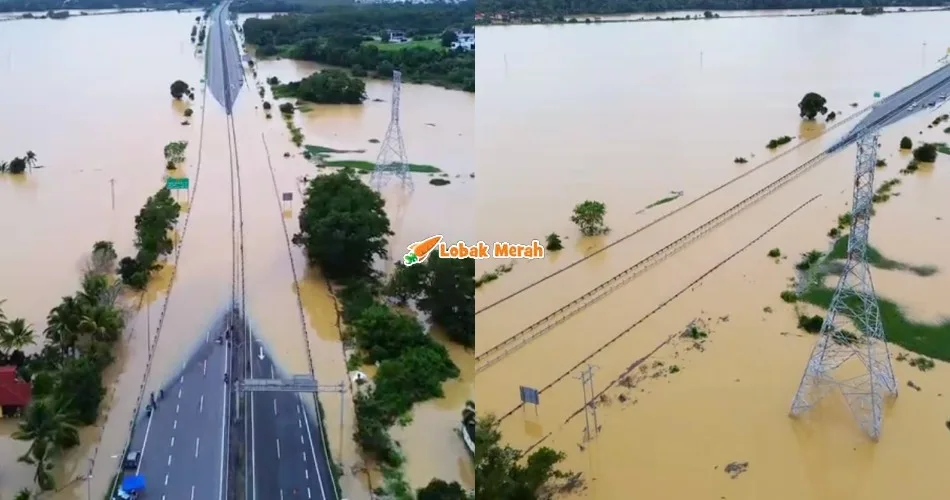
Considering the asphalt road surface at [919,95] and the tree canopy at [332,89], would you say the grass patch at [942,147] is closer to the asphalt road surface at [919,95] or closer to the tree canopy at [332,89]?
the asphalt road surface at [919,95]

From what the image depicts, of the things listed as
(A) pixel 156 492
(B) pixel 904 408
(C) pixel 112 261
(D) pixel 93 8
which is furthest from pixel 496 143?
(D) pixel 93 8

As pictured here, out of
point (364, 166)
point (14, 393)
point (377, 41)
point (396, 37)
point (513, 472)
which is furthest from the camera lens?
point (396, 37)

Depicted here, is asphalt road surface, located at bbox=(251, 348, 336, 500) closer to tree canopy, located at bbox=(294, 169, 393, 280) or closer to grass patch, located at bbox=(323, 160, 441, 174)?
tree canopy, located at bbox=(294, 169, 393, 280)

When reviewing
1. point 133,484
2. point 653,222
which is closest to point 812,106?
point 653,222

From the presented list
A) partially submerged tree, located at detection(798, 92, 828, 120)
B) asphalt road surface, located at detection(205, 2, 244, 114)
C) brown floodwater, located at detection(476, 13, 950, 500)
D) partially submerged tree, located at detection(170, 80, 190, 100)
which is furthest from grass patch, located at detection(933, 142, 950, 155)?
partially submerged tree, located at detection(170, 80, 190, 100)

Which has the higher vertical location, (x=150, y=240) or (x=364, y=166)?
(x=364, y=166)

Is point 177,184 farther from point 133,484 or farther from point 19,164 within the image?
point 133,484
